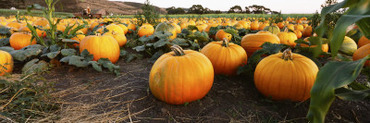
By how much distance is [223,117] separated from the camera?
→ 168 centimetres

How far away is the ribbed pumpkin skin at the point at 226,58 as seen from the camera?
94.3 inches

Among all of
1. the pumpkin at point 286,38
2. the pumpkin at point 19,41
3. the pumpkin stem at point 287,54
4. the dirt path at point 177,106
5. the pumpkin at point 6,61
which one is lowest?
the dirt path at point 177,106

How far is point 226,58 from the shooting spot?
239 centimetres

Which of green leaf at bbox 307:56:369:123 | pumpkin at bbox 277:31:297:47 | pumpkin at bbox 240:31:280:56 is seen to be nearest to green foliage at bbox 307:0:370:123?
green leaf at bbox 307:56:369:123

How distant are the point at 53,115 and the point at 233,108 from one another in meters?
1.66

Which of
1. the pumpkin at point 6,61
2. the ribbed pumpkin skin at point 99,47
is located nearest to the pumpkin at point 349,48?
the ribbed pumpkin skin at point 99,47

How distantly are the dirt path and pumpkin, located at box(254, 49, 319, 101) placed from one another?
0.32 feet

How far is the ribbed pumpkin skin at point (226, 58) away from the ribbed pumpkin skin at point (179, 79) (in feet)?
A: 1.86

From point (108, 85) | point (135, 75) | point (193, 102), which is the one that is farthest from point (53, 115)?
point (193, 102)

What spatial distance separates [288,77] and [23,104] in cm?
241

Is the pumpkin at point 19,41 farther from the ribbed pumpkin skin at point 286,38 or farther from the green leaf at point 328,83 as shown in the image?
the ribbed pumpkin skin at point 286,38

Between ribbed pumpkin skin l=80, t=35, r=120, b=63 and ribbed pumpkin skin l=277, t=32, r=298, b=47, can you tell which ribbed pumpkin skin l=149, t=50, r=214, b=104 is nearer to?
ribbed pumpkin skin l=80, t=35, r=120, b=63

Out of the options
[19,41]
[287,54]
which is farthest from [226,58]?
[19,41]

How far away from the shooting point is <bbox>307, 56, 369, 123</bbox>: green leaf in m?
0.83
